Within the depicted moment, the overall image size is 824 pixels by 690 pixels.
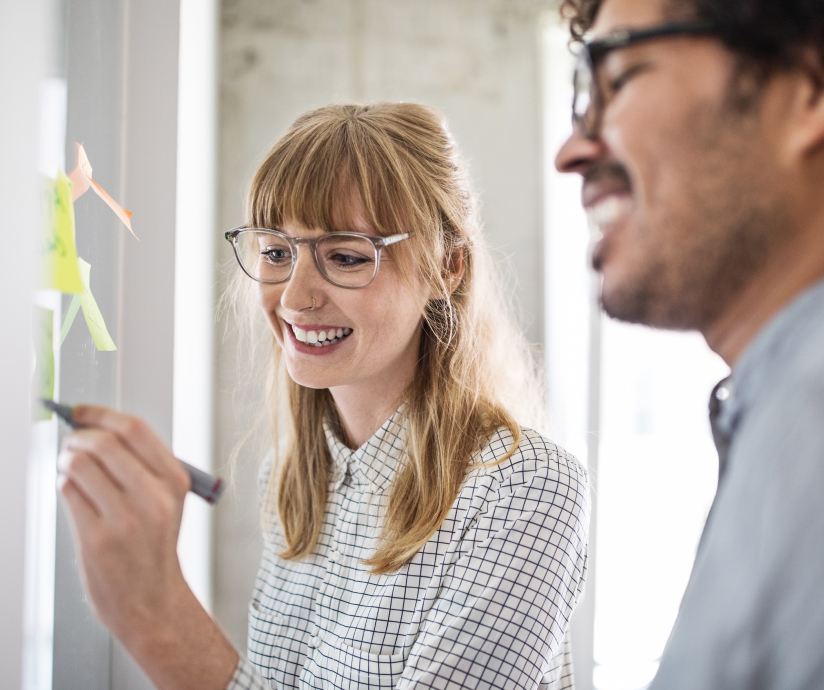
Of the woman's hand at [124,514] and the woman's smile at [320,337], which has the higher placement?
the woman's smile at [320,337]

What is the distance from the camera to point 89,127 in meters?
0.90

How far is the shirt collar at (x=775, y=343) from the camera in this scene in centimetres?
52

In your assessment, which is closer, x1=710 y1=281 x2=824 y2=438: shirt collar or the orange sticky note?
x1=710 y1=281 x2=824 y2=438: shirt collar

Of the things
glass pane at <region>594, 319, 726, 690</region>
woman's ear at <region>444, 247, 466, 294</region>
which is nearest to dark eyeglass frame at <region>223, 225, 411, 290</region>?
woman's ear at <region>444, 247, 466, 294</region>

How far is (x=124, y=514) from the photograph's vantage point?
0.57 metres

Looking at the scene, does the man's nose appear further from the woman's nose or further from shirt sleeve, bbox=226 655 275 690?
shirt sleeve, bbox=226 655 275 690

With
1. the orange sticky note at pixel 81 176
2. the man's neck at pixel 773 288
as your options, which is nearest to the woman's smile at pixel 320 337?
the orange sticky note at pixel 81 176

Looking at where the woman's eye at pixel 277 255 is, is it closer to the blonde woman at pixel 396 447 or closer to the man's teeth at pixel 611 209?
the blonde woman at pixel 396 447

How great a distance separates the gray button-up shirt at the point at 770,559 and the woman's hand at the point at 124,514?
1.28ft

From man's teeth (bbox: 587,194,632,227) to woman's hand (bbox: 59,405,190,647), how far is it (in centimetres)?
43

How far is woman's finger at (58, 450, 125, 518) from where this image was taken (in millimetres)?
570

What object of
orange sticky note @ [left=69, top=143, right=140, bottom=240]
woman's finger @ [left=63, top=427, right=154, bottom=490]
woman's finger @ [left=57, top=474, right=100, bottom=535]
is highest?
orange sticky note @ [left=69, top=143, right=140, bottom=240]

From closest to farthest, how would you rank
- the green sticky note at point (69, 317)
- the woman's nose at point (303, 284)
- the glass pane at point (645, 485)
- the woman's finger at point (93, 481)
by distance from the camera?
the woman's finger at point (93, 481) → the green sticky note at point (69, 317) → the woman's nose at point (303, 284) → the glass pane at point (645, 485)

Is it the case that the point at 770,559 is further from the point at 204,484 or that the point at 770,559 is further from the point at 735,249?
the point at 204,484
